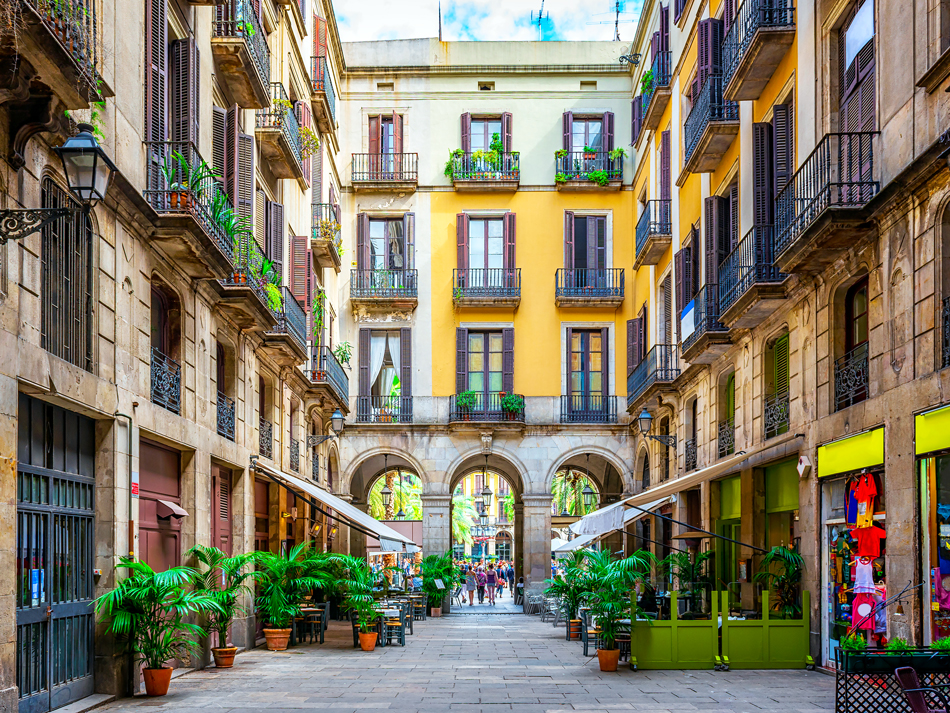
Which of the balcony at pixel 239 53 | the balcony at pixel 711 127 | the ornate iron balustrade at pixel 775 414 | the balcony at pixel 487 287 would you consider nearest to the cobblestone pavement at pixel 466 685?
the ornate iron balustrade at pixel 775 414

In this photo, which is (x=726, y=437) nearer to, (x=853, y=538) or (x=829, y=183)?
(x=853, y=538)

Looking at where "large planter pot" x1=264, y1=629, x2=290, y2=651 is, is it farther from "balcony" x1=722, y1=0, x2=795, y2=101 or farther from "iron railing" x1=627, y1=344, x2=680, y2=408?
"balcony" x1=722, y1=0, x2=795, y2=101

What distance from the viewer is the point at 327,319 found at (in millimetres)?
28578

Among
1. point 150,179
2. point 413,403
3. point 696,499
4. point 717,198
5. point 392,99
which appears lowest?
point 696,499

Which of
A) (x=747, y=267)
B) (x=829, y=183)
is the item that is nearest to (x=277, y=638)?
(x=747, y=267)

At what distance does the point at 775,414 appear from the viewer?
17359 mm

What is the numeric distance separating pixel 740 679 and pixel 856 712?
5.32m

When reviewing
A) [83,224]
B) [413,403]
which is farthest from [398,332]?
[83,224]

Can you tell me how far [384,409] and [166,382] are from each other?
57.0ft

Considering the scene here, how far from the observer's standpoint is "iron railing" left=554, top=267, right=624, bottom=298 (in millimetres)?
31734

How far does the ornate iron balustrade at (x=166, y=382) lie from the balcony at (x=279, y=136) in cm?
638

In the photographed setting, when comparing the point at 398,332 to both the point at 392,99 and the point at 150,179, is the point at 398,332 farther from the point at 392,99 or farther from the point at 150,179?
the point at 150,179

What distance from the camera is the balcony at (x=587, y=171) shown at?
3198 cm

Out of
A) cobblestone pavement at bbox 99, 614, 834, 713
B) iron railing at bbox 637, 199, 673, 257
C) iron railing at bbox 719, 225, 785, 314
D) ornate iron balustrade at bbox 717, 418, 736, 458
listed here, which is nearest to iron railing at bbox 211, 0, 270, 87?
iron railing at bbox 719, 225, 785, 314
